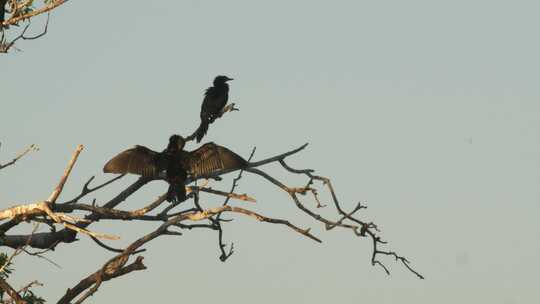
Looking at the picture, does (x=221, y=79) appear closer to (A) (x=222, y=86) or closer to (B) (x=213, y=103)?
(A) (x=222, y=86)

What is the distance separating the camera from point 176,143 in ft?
39.5

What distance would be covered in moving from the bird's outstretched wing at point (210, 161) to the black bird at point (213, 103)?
4720mm

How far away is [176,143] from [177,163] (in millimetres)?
348

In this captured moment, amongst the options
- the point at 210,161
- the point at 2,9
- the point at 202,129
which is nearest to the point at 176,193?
the point at 210,161

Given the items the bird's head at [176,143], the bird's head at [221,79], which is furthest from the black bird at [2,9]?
the bird's head at [221,79]

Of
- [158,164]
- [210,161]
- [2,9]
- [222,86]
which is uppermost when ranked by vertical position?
[222,86]

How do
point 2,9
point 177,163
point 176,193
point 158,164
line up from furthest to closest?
point 2,9 → point 177,163 → point 158,164 → point 176,193

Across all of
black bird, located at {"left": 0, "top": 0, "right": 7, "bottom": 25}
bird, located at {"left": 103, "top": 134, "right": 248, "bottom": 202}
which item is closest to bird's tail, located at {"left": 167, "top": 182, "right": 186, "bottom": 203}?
bird, located at {"left": 103, "top": 134, "right": 248, "bottom": 202}

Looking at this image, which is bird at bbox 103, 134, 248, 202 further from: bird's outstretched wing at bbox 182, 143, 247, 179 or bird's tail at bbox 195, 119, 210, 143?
bird's tail at bbox 195, 119, 210, 143

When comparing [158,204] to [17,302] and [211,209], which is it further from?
[17,302]

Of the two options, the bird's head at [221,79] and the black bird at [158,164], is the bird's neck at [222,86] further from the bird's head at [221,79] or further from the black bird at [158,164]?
the black bird at [158,164]

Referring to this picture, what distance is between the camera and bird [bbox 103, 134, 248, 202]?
11.0 metres

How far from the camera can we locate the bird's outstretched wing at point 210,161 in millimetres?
10906

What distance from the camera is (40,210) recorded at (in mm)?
8500
